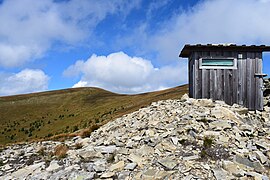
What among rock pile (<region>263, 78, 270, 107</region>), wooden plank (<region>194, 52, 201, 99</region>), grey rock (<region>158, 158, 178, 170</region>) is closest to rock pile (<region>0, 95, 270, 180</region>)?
grey rock (<region>158, 158, 178, 170</region>)

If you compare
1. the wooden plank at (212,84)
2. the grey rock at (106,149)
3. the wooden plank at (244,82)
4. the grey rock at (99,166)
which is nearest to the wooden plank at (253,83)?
the wooden plank at (244,82)

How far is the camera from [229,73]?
18.0 meters

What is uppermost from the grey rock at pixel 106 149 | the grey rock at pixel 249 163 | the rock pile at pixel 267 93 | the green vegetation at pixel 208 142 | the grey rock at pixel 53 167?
the rock pile at pixel 267 93

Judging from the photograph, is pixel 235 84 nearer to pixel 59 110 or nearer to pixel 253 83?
pixel 253 83

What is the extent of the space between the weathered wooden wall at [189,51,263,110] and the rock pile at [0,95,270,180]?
4.99ft

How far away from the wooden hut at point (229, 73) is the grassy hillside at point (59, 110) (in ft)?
87.9

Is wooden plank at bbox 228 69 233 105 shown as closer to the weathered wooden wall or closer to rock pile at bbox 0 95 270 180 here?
the weathered wooden wall

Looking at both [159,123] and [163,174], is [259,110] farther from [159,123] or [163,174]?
[163,174]

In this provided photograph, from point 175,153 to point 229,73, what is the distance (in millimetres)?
8289

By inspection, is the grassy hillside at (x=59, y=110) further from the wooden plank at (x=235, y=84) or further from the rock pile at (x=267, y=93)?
the wooden plank at (x=235, y=84)

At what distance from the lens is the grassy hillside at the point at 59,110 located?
163 feet

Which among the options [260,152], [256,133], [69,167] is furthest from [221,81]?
[69,167]

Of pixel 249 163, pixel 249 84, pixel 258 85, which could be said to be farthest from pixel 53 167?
pixel 258 85

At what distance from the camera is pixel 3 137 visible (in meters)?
52.5
